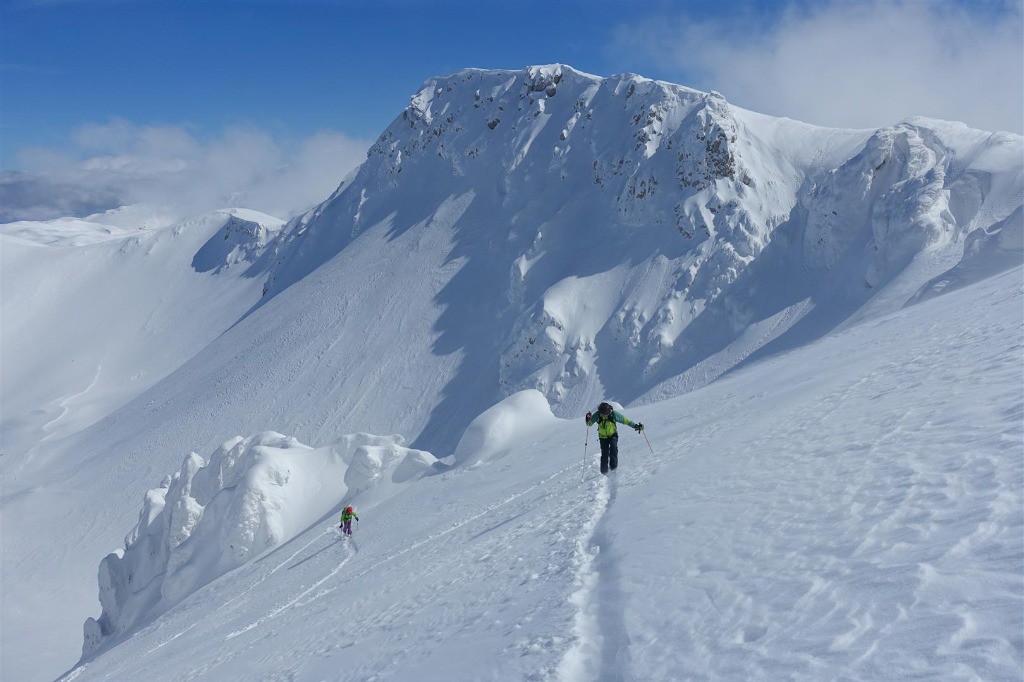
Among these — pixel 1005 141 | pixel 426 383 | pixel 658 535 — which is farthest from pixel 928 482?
pixel 426 383

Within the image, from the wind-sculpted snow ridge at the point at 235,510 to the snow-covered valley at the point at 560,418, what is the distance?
0.18 m

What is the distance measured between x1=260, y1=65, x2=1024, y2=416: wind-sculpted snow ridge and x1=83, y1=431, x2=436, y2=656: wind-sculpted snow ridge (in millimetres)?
27826

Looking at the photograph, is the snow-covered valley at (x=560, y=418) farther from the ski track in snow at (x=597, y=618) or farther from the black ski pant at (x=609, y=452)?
the black ski pant at (x=609, y=452)

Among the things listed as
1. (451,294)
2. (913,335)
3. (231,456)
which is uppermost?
(451,294)

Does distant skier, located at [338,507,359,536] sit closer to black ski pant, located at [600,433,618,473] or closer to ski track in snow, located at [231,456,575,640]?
ski track in snow, located at [231,456,575,640]

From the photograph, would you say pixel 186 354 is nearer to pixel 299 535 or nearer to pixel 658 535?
pixel 299 535

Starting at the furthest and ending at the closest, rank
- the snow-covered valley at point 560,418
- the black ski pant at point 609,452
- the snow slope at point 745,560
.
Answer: the black ski pant at point 609,452 < the snow-covered valley at point 560,418 < the snow slope at point 745,560

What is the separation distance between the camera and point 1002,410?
8453 millimetres

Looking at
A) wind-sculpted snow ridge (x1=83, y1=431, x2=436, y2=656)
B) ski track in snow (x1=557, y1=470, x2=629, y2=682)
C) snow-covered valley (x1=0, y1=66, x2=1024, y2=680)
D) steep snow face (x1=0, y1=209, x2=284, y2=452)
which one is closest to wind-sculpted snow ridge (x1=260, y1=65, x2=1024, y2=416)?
snow-covered valley (x1=0, y1=66, x2=1024, y2=680)

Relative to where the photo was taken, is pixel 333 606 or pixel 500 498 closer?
pixel 333 606

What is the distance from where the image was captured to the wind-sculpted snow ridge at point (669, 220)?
158ft

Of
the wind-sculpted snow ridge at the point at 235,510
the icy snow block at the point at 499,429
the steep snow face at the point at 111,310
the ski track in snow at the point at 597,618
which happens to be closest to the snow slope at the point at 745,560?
the ski track in snow at the point at 597,618

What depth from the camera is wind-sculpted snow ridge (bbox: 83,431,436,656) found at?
29781mm

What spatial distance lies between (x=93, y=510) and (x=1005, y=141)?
267ft
